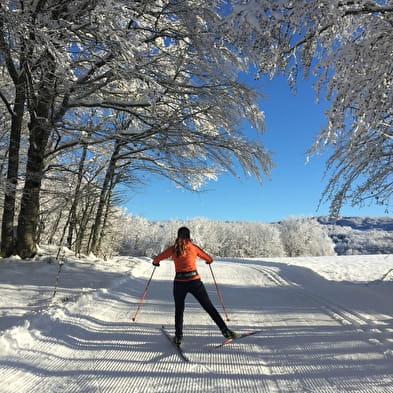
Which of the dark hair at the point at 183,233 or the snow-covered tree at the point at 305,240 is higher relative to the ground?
the snow-covered tree at the point at 305,240

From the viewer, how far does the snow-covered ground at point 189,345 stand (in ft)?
10.7

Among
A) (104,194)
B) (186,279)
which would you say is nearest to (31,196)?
(104,194)

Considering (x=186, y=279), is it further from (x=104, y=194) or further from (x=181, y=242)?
(x=104, y=194)

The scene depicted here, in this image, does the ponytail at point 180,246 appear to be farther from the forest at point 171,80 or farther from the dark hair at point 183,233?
the forest at point 171,80

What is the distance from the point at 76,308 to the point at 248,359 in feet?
10.9

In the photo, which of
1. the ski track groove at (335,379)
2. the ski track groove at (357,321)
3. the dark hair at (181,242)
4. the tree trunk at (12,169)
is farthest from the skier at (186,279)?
the tree trunk at (12,169)

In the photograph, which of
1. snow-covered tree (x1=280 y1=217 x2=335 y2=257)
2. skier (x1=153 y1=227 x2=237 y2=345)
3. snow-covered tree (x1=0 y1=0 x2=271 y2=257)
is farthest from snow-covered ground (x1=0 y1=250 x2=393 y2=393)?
snow-covered tree (x1=280 y1=217 x2=335 y2=257)

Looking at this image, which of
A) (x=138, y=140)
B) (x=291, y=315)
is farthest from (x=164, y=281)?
(x=291, y=315)

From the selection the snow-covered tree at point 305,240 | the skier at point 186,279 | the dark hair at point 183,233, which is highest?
the snow-covered tree at point 305,240

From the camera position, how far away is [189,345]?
434cm

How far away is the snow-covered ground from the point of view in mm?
3266

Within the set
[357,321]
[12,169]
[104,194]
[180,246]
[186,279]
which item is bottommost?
[357,321]

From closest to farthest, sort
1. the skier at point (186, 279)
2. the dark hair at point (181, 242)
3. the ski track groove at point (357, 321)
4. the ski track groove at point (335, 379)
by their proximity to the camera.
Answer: the ski track groove at point (335, 379)
the ski track groove at point (357, 321)
the skier at point (186, 279)
the dark hair at point (181, 242)

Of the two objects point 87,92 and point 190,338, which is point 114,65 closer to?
point 87,92
